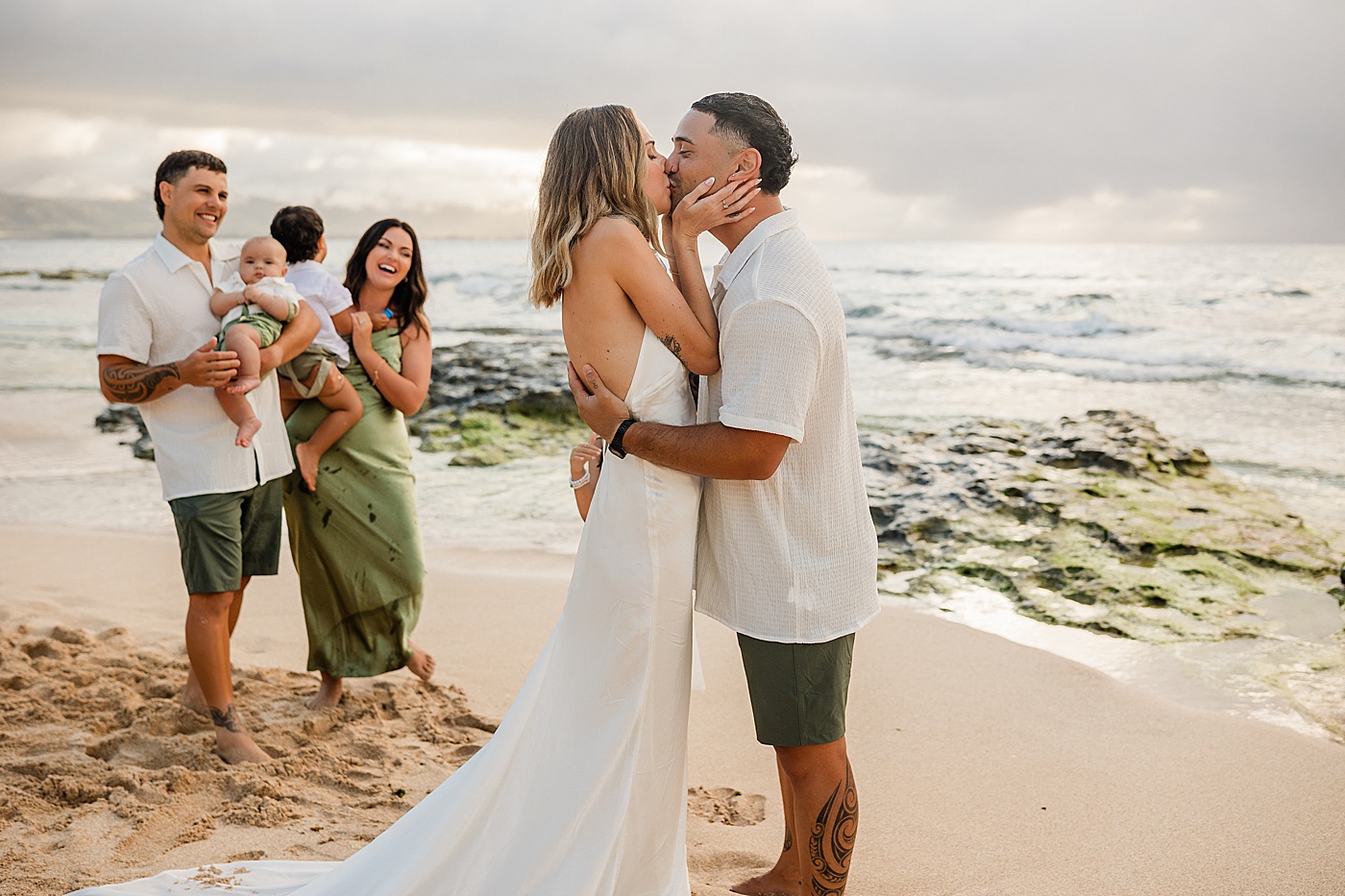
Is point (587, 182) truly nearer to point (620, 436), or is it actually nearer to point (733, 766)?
point (620, 436)

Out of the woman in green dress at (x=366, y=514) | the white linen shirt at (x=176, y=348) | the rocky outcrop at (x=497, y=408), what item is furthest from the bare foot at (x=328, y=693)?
the rocky outcrop at (x=497, y=408)

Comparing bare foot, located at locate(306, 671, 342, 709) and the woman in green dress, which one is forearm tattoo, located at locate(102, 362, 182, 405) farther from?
bare foot, located at locate(306, 671, 342, 709)

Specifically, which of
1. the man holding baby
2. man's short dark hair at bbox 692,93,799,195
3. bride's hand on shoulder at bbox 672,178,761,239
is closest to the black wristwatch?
bride's hand on shoulder at bbox 672,178,761,239

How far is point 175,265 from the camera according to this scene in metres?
3.85

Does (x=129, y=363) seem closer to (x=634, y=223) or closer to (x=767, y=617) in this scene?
(x=634, y=223)

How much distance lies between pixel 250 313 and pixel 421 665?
169 centimetres

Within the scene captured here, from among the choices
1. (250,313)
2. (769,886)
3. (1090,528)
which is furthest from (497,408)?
(769,886)

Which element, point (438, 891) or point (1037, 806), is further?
point (1037, 806)

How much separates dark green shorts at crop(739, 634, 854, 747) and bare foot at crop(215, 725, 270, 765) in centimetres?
225

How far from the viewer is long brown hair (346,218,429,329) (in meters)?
4.38

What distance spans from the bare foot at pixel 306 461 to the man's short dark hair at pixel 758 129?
8.17ft

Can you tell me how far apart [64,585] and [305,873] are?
406cm

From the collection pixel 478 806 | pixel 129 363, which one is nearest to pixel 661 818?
pixel 478 806

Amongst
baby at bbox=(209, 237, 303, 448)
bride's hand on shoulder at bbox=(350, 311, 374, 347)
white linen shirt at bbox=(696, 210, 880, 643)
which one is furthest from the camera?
bride's hand on shoulder at bbox=(350, 311, 374, 347)
